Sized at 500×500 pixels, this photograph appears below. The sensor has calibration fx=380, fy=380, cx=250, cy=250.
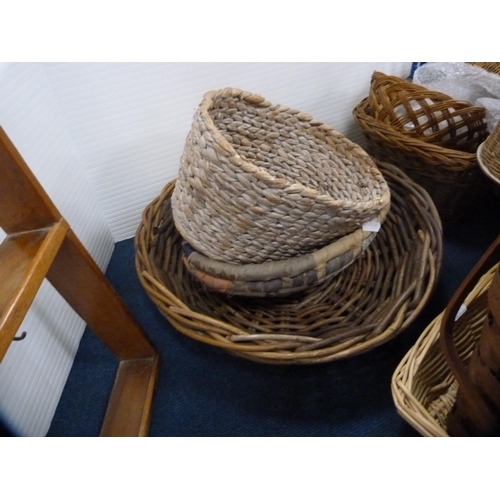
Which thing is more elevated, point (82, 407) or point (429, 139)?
point (429, 139)

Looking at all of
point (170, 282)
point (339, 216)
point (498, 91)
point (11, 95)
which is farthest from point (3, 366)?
point (498, 91)

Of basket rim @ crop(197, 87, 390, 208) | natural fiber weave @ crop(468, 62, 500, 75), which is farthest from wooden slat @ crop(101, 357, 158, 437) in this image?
natural fiber weave @ crop(468, 62, 500, 75)

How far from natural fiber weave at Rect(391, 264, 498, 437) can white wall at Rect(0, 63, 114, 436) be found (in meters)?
0.51

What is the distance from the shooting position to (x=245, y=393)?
0.74 meters

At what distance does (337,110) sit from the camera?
103 cm

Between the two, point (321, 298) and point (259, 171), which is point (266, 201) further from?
point (321, 298)

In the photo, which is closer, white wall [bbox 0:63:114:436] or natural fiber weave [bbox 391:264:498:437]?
natural fiber weave [bbox 391:264:498:437]

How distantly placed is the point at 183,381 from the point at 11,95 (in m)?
0.60

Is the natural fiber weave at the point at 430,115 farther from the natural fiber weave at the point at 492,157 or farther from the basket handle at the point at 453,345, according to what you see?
the basket handle at the point at 453,345

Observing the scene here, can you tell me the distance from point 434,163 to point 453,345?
49 centimetres

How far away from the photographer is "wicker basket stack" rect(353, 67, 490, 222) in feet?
2.58

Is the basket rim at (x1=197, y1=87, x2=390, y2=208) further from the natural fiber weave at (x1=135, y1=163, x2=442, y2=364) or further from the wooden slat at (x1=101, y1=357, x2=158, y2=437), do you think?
the wooden slat at (x1=101, y1=357, x2=158, y2=437)

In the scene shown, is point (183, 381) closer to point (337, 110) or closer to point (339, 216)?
point (339, 216)

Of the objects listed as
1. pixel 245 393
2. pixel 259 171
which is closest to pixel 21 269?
pixel 259 171
